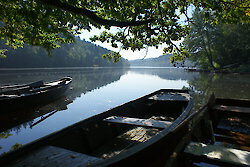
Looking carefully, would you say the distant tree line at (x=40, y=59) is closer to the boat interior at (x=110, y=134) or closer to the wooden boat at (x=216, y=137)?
the boat interior at (x=110, y=134)

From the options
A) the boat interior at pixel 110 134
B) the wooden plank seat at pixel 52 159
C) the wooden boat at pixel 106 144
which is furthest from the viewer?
the boat interior at pixel 110 134

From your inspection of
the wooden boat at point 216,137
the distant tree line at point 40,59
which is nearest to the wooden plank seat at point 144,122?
the wooden boat at point 216,137

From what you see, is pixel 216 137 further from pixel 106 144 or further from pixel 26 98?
pixel 26 98

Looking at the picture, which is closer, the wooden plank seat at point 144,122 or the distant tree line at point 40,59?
the wooden plank seat at point 144,122

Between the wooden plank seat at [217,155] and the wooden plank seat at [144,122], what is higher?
the wooden plank seat at [144,122]

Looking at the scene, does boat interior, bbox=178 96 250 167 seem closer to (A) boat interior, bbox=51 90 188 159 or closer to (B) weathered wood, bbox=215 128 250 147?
(B) weathered wood, bbox=215 128 250 147

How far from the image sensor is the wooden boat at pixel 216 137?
11.0ft

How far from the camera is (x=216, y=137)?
5871 mm

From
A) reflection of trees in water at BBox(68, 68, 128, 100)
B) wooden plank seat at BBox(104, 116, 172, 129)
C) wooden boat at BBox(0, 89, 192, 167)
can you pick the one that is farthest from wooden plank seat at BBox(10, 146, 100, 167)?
reflection of trees in water at BBox(68, 68, 128, 100)

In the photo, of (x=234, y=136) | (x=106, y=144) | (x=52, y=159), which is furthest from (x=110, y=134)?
(x=234, y=136)

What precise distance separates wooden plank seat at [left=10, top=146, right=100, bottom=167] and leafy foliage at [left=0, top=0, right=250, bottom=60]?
5.57 metres

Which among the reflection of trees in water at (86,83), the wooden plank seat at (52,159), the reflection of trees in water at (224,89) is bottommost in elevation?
the reflection of trees in water at (86,83)

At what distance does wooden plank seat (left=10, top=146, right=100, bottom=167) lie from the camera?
3.09 metres

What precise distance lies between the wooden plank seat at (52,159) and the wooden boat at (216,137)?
6.06 ft
